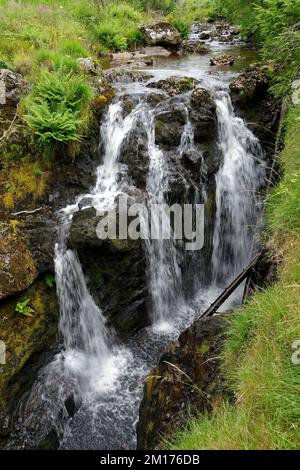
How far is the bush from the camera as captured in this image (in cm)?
651

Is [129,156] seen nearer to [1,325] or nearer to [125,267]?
[125,267]

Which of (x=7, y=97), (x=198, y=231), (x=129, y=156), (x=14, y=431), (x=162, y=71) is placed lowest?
(x=14, y=431)

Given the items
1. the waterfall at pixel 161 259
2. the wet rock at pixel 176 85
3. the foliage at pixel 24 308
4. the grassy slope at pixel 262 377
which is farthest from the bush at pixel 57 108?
the grassy slope at pixel 262 377

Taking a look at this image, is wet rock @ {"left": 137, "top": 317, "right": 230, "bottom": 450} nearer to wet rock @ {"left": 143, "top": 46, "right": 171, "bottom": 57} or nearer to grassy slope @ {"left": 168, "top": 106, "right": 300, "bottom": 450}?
grassy slope @ {"left": 168, "top": 106, "right": 300, "bottom": 450}

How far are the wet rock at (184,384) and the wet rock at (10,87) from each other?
19.0ft

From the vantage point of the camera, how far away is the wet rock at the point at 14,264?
5.39 metres

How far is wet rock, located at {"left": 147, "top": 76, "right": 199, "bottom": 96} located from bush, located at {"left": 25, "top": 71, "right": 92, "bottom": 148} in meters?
2.27

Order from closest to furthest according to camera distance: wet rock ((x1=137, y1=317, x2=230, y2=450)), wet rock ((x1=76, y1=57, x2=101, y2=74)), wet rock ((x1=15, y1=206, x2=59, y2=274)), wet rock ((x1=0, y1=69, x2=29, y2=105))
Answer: wet rock ((x1=137, y1=317, x2=230, y2=450)), wet rock ((x1=15, y1=206, x2=59, y2=274)), wet rock ((x1=0, y1=69, x2=29, y2=105)), wet rock ((x1=76, y1=57, x2=101, y2=74))

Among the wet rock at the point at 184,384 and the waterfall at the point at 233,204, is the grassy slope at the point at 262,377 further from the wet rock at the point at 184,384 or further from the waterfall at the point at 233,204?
the waterfall at the point at 233,204

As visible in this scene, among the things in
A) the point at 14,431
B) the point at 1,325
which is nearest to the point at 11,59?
the point at 1,325

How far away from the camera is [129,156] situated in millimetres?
7395

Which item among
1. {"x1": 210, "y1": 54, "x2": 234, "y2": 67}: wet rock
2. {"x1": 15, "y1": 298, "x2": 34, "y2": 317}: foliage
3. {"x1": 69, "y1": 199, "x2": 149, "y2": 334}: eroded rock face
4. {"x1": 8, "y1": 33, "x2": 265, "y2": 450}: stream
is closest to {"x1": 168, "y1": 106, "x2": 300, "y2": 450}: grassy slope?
{"x1": 8, "y1": 33, "x2": 265, "y2": 450}: stream

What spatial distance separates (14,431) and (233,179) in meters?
6.41

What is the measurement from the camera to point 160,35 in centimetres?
1550
